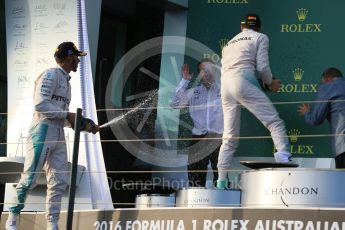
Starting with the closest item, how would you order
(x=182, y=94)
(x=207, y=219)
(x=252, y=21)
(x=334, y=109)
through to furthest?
(x=207, y=219)
(x=252, y=21)
(x=334, y=109)
(x=182, y=94)

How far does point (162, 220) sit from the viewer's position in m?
5.76

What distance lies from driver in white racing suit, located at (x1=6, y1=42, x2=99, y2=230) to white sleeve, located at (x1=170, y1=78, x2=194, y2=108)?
190 cm

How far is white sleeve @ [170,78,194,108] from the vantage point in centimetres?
768

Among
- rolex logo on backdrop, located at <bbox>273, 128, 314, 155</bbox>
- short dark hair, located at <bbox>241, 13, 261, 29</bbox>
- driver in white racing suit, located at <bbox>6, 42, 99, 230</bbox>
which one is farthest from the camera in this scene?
rolex logo on backdrop, located at <bbox>273, 128, 314, 155</bbox>

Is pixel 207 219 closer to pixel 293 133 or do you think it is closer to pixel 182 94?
pixel 182 94

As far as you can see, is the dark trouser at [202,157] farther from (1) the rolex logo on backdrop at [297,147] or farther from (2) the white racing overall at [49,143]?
(2) the white racing overall at [49,143]

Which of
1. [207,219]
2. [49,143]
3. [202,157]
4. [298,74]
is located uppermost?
[298,74]

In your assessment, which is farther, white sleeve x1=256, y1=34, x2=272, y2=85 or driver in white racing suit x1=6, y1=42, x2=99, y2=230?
white sleeve x1=256, y1=34, x2=272, y2=85

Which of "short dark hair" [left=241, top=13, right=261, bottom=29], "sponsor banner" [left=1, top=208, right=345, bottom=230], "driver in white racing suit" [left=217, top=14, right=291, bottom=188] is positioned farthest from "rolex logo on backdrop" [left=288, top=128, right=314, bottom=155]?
"sponsor banner" [left=1, top=208, right=345, bottom=230]

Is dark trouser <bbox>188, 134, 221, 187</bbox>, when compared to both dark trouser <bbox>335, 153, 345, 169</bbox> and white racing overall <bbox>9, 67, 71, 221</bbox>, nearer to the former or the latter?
dark trouser <bbox>335, 153, 345, 169</bbox>

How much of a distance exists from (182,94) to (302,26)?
3.75 ft

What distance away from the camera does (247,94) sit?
6.31 meters

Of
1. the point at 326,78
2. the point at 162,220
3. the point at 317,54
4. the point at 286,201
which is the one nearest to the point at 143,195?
the point at 162,220

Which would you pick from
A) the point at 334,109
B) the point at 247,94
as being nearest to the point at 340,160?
the point at 334,109
